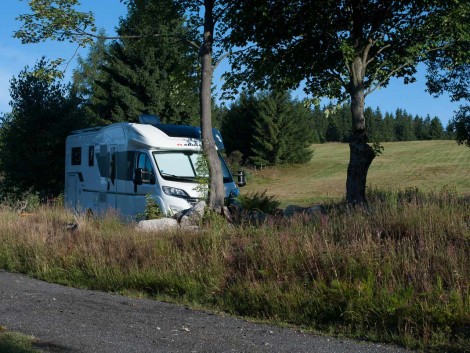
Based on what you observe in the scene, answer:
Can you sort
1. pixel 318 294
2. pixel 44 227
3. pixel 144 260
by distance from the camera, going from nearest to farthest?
pixel 318 294, pixel 144 260, pixel 44 227

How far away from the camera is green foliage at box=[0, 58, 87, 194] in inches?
1009

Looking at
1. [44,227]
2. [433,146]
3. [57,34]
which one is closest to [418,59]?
[57,34]

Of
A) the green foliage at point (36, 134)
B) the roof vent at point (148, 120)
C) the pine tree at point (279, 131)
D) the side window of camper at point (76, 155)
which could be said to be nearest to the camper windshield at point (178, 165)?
the roof vent at point (148, 120)

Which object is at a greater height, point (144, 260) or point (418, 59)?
point (418, 59)

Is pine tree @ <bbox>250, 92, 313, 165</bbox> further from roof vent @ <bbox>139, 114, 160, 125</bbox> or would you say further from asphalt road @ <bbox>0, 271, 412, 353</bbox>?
asphalt road @ <bbox>0, 271, 412, 353</bbox>

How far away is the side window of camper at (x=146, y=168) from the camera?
52.5 ft

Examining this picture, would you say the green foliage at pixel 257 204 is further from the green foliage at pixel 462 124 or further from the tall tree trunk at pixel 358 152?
the green foliage at pixel 462 124

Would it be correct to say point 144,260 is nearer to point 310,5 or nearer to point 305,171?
point 310,5

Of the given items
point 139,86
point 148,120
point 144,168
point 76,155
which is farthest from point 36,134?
point 139,86

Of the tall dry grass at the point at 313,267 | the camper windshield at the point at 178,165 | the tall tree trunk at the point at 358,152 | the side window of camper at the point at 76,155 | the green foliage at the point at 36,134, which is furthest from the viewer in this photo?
the green foliage at the point at 36,134

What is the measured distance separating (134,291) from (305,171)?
55279 millimetres

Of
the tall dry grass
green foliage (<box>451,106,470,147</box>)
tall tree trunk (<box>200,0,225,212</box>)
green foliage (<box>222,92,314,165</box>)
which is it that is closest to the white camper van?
tall tree trunk (<box>200,0,225,212</box>)

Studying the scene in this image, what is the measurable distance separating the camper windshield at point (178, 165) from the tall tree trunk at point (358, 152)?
12.7 feet

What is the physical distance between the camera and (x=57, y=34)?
15.1 m
